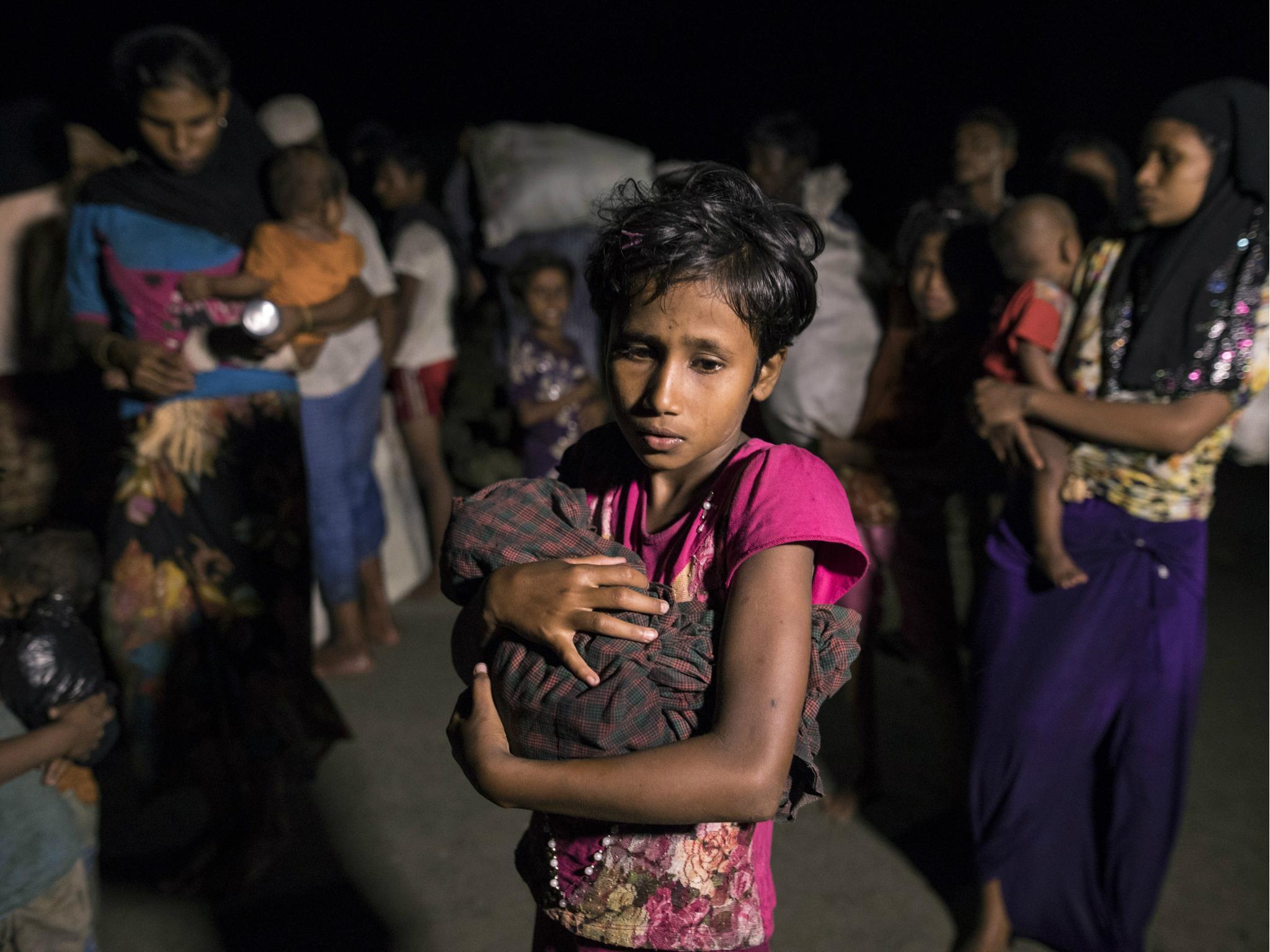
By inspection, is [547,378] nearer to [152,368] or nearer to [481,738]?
[152,368]

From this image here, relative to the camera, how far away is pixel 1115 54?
20.0 ft

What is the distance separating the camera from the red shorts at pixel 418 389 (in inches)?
180

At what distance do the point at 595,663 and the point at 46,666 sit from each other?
4.30ft

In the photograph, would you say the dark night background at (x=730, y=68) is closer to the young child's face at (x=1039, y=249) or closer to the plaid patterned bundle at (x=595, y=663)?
the young child's face at (x=1039, y=249)

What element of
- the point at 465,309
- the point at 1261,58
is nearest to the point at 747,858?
the point at 465,309

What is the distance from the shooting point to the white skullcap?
12.8ft

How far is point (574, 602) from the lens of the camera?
1.01 meters

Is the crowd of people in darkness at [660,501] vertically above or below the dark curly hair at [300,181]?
below

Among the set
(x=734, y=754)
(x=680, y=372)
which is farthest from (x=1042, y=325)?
(x=734, y=754)

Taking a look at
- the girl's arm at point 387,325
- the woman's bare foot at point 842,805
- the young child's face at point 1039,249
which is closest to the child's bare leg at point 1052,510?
the young child's face at point 1039,249

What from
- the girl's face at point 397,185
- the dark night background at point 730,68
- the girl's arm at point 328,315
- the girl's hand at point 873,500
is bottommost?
the girl's hand at point 873,500

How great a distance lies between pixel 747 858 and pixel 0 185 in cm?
312

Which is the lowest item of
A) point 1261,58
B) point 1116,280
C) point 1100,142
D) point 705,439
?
point 705,439

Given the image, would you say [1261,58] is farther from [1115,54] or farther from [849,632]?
[849,632]
